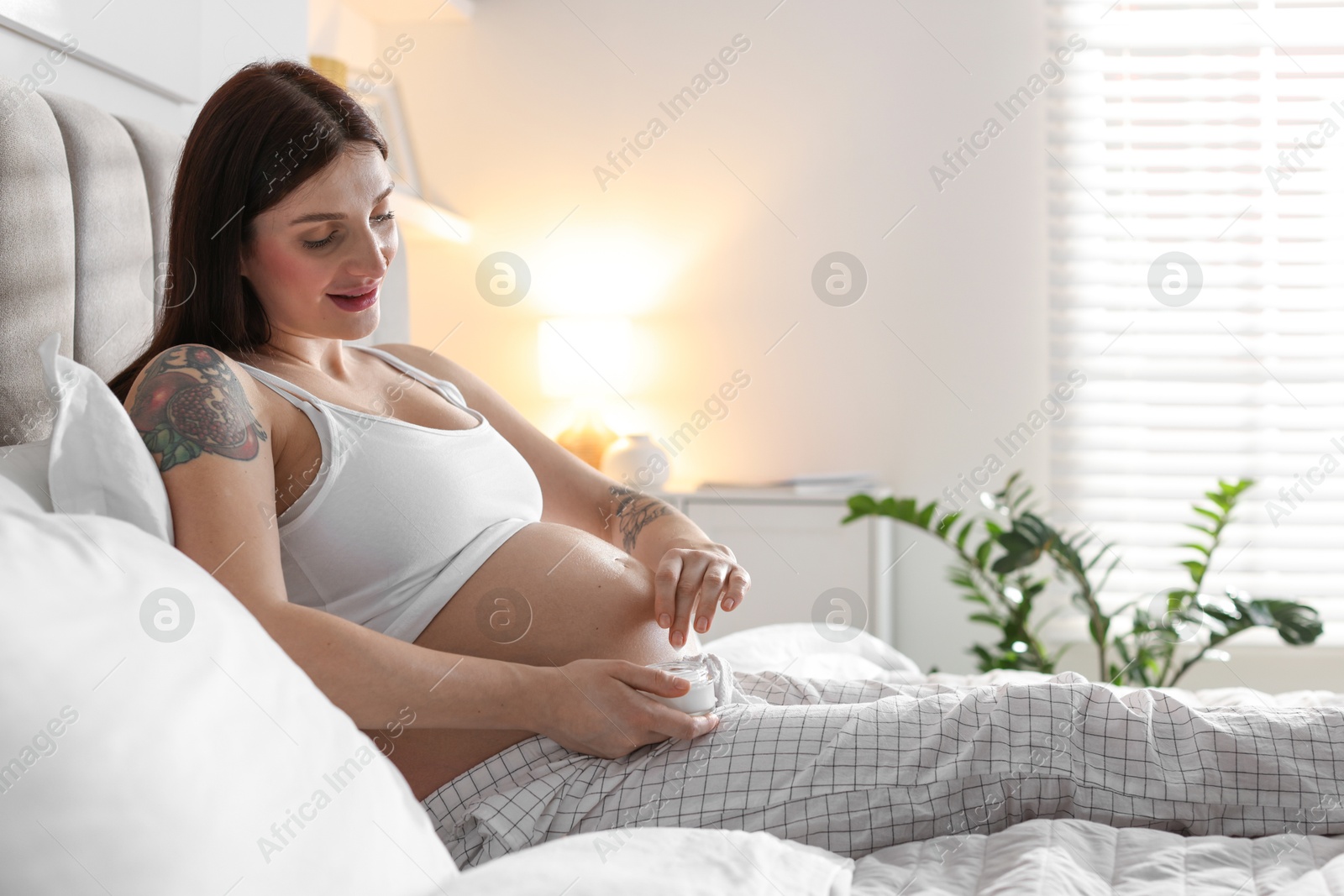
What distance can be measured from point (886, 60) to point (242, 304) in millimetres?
2286

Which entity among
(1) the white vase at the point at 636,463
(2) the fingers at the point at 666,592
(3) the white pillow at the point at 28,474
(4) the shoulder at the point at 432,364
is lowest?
(1) the white vase at the point at 636,463

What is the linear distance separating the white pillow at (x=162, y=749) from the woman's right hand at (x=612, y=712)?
0.22 meters

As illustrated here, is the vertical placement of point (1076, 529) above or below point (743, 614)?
above

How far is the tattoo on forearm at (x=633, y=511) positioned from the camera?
1.31m

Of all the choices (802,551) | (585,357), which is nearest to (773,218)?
(585,357)

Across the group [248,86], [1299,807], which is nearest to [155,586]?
[248,86]

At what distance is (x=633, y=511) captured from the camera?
1.34m

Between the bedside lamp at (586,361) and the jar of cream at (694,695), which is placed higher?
the jar of cream at (694,695)

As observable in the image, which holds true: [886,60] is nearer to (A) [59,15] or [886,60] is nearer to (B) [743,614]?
(B) [743,614]

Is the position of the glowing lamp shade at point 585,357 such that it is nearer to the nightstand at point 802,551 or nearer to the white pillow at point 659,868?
the nightstand at point 802,551

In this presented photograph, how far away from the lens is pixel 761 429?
297cm

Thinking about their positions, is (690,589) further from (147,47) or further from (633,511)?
(147,47)

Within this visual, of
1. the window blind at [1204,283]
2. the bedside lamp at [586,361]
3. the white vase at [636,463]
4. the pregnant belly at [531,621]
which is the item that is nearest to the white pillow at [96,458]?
the pregnant belly at [531,621]

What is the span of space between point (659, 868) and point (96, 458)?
1.66 feet
